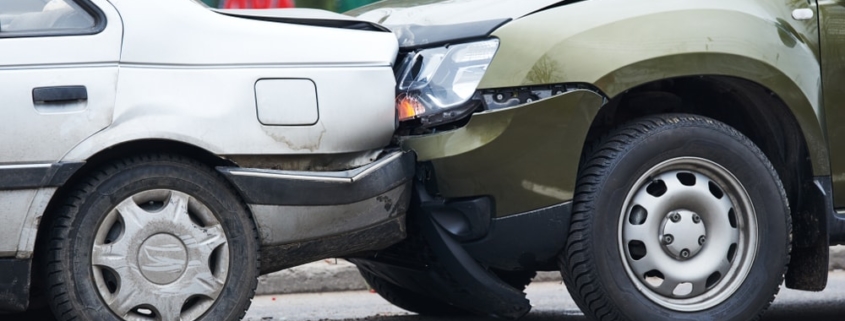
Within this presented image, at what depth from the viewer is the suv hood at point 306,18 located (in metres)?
4.15

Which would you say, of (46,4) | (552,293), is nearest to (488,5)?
(46,4)

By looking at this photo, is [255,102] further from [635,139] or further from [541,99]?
[635,139]

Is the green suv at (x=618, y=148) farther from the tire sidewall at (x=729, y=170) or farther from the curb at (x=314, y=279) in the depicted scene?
the curb at (x=314, y=279)

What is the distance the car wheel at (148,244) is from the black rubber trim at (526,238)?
0.79 meters

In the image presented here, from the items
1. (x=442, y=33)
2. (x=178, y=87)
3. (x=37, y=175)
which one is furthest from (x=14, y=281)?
(x=442, y=33)

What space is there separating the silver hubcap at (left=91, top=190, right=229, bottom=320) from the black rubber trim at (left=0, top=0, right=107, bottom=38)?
1.61 feet

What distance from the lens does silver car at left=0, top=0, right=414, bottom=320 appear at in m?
3.73

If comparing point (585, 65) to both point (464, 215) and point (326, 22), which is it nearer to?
point (464, 215)

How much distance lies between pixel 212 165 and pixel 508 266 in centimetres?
104

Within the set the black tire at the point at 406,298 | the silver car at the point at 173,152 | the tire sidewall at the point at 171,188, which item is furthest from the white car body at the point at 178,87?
the black tire at the point at 406,298

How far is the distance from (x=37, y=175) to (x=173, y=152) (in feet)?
1.31

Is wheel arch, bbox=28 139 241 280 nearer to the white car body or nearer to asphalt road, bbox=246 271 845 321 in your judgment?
the white car body

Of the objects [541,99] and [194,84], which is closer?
[194,84]

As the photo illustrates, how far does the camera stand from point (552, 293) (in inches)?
281
